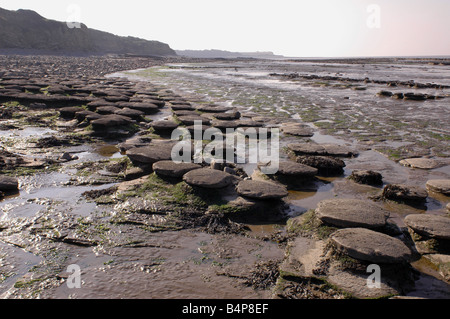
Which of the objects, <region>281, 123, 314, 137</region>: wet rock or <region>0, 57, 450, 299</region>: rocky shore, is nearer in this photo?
<region>0, 57, 450, 299</region>: rocky shore


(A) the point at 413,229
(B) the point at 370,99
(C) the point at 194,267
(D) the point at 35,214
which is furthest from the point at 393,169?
(B) the point at 370,99

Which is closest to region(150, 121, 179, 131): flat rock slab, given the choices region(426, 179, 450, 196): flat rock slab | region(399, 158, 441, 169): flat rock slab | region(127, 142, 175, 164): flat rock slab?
region(127, 142, 175, 164): flat rock slab

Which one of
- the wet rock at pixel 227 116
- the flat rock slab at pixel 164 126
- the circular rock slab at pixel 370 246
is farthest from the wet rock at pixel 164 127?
the circular rock slab at pixel 370 246

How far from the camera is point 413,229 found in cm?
304

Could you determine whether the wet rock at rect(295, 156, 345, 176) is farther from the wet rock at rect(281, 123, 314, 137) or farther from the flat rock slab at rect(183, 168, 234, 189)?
the wet rock at rect(281, 123, 314, 137)

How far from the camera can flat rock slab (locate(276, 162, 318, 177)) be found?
170 inches

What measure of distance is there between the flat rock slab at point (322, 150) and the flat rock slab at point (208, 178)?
1861 mm

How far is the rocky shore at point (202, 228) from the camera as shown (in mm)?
2389

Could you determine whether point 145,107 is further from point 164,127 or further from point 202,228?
point 202,228

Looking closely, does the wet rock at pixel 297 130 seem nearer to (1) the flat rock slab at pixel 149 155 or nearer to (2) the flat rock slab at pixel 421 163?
(2) the flat rock slab at pixel 421 163

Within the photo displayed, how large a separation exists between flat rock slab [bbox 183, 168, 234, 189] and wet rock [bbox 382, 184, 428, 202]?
177 cm

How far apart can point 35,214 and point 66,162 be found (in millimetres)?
1744

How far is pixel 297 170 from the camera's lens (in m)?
4.36

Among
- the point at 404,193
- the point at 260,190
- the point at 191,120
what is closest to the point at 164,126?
the point at 191,120
